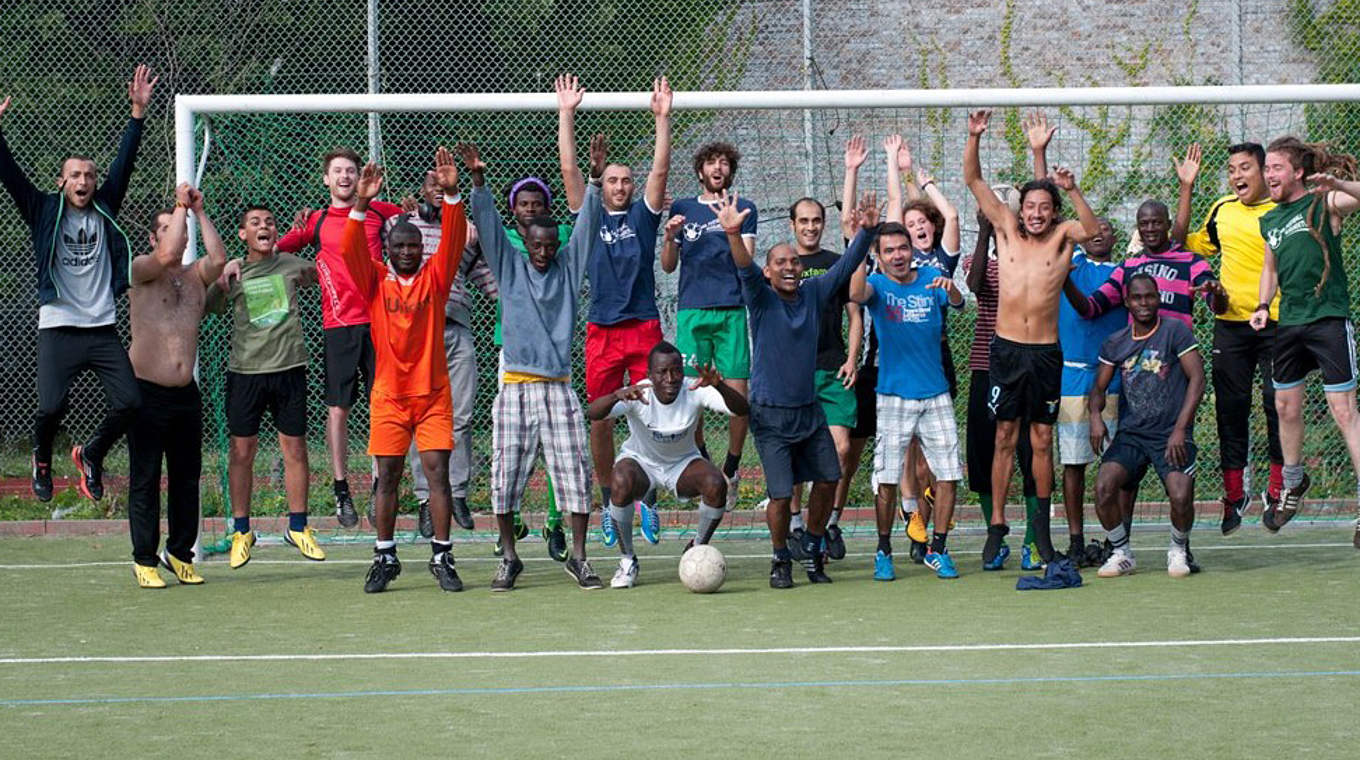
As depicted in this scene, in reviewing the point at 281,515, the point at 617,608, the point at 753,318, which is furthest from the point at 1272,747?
the point at 281,515

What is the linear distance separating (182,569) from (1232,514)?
6327 mm

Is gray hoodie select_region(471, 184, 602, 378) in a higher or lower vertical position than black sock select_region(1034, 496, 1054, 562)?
higher

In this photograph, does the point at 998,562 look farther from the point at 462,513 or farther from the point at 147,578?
the point at 147,578

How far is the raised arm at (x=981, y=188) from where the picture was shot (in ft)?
32.2

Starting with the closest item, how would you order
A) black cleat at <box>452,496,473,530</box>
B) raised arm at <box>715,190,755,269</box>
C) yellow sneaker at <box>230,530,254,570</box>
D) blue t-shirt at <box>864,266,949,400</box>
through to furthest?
1. raised arm at <box>715,190,755,269</box>
2. blue t-shirt at <box>864,266,949,400</box>
3. yellow sneaker at <box>230,530,254,570</box>
4. black cleat at <box>452,496,473,530</box>

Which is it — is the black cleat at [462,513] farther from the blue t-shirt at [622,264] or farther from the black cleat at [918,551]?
the black cleat at [918,551]

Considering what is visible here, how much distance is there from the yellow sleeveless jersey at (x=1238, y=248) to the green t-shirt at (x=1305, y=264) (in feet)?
1.29

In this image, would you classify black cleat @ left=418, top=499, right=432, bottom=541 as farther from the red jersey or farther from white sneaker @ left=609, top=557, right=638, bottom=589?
white sneaker @ left=609, top=557, right=638, bottom=589

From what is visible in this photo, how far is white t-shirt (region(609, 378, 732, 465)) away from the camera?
995cm

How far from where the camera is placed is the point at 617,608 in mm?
9102

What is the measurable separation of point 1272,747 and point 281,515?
917 centimetres

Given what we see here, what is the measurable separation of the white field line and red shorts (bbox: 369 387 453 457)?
216 cm

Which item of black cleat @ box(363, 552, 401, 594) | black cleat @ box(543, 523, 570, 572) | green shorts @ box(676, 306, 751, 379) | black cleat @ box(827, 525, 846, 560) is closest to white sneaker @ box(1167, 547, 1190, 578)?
black cleat @ box(827, 525, 846, 560)

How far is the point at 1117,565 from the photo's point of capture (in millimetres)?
10000
